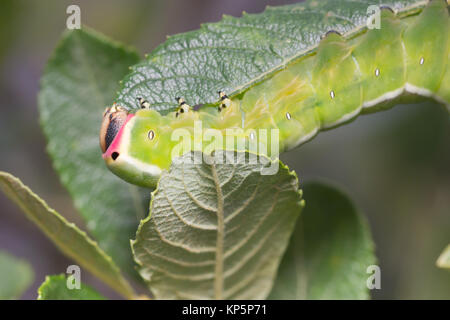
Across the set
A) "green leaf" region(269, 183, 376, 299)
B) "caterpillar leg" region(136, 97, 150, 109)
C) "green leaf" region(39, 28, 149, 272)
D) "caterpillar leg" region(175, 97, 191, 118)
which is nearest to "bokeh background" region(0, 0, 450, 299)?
"green leaf" region(269, 183, 376, 299)

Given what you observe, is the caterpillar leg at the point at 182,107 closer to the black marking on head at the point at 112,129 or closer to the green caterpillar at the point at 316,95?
the green caterpillar at the point at 316,95

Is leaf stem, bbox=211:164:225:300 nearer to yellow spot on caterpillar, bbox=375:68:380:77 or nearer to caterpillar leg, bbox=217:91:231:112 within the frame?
caterpillar leg, bbox=217:91:231:112

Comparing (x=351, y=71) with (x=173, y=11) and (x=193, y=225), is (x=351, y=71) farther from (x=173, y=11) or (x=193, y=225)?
(x=173, y=11)

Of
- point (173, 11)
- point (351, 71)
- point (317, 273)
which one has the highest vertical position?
point (173, 11)

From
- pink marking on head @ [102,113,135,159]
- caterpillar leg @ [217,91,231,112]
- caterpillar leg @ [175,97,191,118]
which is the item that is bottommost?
pink marking on head @ [102,113,135,159]

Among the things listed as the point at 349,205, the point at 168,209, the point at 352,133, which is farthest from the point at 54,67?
the point at 352,133

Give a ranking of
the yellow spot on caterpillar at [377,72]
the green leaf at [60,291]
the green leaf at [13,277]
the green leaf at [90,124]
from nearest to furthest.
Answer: the green leaf at [60,291]
the yellow spot on caterpillar at [377,72]
the green leaf at [90,124]
the green leaf at [13,277]

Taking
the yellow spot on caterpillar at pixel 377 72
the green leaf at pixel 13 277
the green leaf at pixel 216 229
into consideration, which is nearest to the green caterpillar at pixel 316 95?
the yellow spot on caterpillar at pixel 377 72
